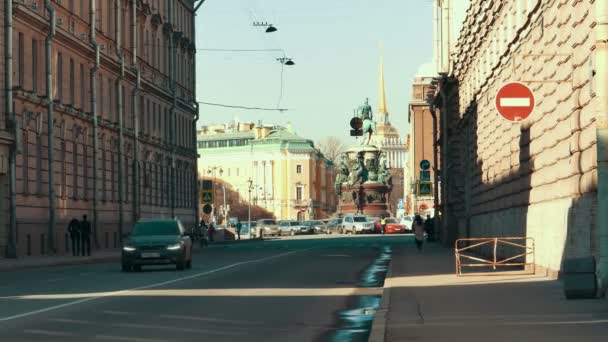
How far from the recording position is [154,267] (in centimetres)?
3966

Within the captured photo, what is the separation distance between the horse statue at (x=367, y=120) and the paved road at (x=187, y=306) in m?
113

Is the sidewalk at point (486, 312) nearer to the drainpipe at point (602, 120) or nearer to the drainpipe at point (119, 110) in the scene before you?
the drainpipe at point (602, 120)

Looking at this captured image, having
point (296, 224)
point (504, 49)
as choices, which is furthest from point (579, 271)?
point (296, 224)

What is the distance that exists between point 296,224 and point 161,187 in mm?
53280

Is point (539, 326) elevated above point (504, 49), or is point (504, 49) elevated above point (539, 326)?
point (504, 49)

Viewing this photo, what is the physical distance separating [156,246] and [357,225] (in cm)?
7889

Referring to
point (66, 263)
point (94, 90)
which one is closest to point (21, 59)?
point (66, 263)

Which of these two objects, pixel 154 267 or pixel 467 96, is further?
pixel 467 96

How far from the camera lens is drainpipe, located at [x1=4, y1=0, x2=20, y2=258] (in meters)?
47.3

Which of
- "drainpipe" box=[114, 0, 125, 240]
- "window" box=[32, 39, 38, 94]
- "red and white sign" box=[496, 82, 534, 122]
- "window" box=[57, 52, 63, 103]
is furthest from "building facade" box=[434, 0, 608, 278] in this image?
"drainpipe" box=[114, 0, 125, 240]

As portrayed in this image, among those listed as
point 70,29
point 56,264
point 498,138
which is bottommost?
point 56,264

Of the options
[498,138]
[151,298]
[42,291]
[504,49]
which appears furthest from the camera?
[498,138]

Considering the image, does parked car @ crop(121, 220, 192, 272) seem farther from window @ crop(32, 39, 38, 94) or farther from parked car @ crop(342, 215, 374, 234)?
parked car @ crop(342, 215, 374, 234)

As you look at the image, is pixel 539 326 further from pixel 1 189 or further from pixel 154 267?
pixel 1 189
